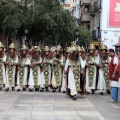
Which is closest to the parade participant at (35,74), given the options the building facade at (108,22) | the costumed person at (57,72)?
the costumed person at (57,72)

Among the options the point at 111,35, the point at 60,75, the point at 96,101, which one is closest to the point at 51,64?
the point at 60,75

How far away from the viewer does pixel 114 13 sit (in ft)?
151

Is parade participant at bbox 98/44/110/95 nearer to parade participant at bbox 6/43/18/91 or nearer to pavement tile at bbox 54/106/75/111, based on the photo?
parade participant at bbox 6/43/18/91

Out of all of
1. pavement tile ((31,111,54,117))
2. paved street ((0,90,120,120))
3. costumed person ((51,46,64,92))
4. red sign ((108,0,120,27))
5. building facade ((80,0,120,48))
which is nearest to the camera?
paved street ((0,90,120,120))

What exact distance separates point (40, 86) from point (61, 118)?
6421 mm

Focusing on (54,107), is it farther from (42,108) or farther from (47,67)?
(47,67)

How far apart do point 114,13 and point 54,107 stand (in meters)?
35.3

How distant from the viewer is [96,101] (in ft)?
44.3

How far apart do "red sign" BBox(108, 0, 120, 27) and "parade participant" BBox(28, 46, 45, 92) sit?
99.9 ft

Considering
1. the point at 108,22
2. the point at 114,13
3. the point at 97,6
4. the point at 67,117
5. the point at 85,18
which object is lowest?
the point at 67,117

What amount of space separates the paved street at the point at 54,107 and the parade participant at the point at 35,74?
109 cm

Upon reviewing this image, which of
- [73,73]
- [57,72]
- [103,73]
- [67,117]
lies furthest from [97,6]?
[67,117]

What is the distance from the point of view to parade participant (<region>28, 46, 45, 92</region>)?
640 inches

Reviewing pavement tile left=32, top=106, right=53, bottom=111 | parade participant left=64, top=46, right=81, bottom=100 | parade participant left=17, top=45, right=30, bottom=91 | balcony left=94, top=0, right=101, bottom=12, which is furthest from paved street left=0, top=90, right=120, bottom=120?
balcony left=94, top=0, right=101, bottom=12
